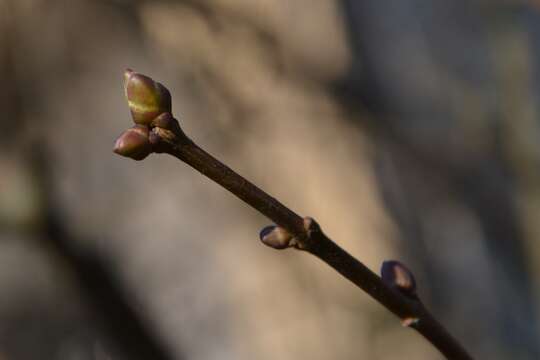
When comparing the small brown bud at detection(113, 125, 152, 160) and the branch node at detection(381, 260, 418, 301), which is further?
the branch node at detection(381, 260, 418, 301)

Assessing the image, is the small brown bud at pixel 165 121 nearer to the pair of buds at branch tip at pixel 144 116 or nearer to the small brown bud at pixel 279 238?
the pair of buds at branch tip at pixel 144 116

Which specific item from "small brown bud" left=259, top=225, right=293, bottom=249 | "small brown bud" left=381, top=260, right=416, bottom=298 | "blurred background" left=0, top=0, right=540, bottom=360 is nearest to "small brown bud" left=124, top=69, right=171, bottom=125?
"small brown bud" left=259, top=225, right=293, bottom=249

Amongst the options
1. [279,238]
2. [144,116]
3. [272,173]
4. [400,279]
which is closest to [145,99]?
[144,116]

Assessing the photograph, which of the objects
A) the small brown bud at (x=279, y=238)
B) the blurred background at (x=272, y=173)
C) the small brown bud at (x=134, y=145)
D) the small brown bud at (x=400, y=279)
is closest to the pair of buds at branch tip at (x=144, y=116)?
the small brown bud at (x=134, y=145)

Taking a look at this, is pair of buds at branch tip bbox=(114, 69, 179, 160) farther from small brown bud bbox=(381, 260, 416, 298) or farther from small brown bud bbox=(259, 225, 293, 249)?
small brown bud bbox=(381, 260, 416, 298)

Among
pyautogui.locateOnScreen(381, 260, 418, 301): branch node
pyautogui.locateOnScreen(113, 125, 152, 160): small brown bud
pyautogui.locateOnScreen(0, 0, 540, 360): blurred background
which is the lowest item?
pyautogui.locateOnScreen(113, 125, 152, 160): small brown bud

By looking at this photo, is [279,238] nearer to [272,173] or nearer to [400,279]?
[400,279]

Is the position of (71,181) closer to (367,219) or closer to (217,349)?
(217,349)
